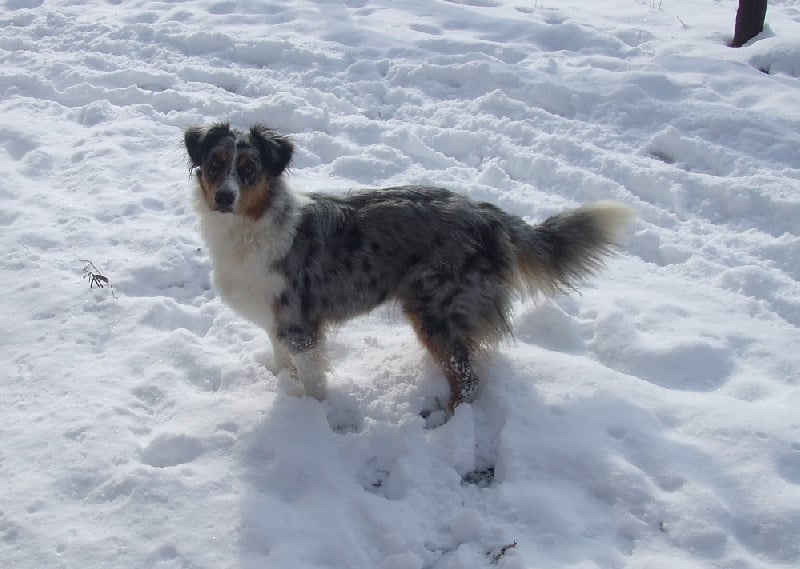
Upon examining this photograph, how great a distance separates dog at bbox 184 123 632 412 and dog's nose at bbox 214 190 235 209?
59 mm

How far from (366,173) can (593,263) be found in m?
2.77

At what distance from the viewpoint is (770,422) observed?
3842 millimetres

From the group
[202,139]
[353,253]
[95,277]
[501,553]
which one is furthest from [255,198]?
[501,553]

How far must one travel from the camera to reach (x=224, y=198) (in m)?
3.90

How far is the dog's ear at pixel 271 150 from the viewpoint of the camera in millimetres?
4062

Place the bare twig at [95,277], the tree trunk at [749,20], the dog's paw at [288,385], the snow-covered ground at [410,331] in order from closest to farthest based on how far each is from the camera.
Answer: the snow-covered ground at [410,331] < the dog's paw at [288,385] < the bare twig at [95,277] < the tree trunk at [749,20]

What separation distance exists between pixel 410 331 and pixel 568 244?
124cm

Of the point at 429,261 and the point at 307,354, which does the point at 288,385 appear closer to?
the point at 307,354

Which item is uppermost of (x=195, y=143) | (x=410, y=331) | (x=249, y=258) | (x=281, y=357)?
(x=195, y=143)

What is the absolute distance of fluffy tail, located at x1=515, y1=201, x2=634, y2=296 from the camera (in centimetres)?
437

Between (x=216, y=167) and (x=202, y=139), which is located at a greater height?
(x=202, y=139)

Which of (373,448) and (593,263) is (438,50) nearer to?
(593,263)

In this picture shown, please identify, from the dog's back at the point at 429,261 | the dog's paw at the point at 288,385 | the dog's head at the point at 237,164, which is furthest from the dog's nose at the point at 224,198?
the dog's paw at the point at 288,385

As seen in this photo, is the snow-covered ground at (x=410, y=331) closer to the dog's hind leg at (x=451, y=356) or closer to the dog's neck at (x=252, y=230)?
the dog's hind leg at (x=451, y=356)
